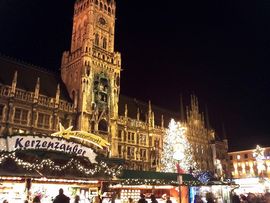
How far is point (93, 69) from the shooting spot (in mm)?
54156

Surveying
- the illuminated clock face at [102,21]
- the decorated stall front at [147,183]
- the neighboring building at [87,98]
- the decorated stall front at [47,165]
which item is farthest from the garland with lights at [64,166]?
the illuminated clock face at [102,21]

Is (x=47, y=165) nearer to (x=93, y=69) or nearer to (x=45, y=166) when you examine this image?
(x=45, y=166)

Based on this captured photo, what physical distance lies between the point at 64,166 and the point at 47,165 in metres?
1.42

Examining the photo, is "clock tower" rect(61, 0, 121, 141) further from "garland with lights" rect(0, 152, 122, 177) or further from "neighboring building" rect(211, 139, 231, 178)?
"neighboring building" rect(211, 139, 231, 178)

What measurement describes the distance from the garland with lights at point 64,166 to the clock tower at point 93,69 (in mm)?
22808

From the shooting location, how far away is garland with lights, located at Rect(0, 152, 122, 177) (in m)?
21.2

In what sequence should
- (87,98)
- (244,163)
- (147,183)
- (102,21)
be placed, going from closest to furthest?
(147,183), (87,98), (102,21), (244,163)

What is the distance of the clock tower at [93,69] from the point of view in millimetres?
51344

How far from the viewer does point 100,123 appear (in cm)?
5281

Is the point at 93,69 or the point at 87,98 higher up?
the point at 93,69

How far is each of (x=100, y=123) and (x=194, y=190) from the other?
2198 cm

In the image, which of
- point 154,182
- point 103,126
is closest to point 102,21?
point 103,126

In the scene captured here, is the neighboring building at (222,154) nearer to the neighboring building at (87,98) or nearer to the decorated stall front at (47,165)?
the neighboring building at (87,98)

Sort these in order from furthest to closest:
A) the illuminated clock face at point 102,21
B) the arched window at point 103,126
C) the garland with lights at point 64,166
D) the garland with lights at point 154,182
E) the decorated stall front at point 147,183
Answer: the illuminated clock face at point 102,21 → the arched window at point 103,126 → the decorated stall front at point 147,183 → the garland with lights at point 154,182 → the garland with lights at point 64,166
